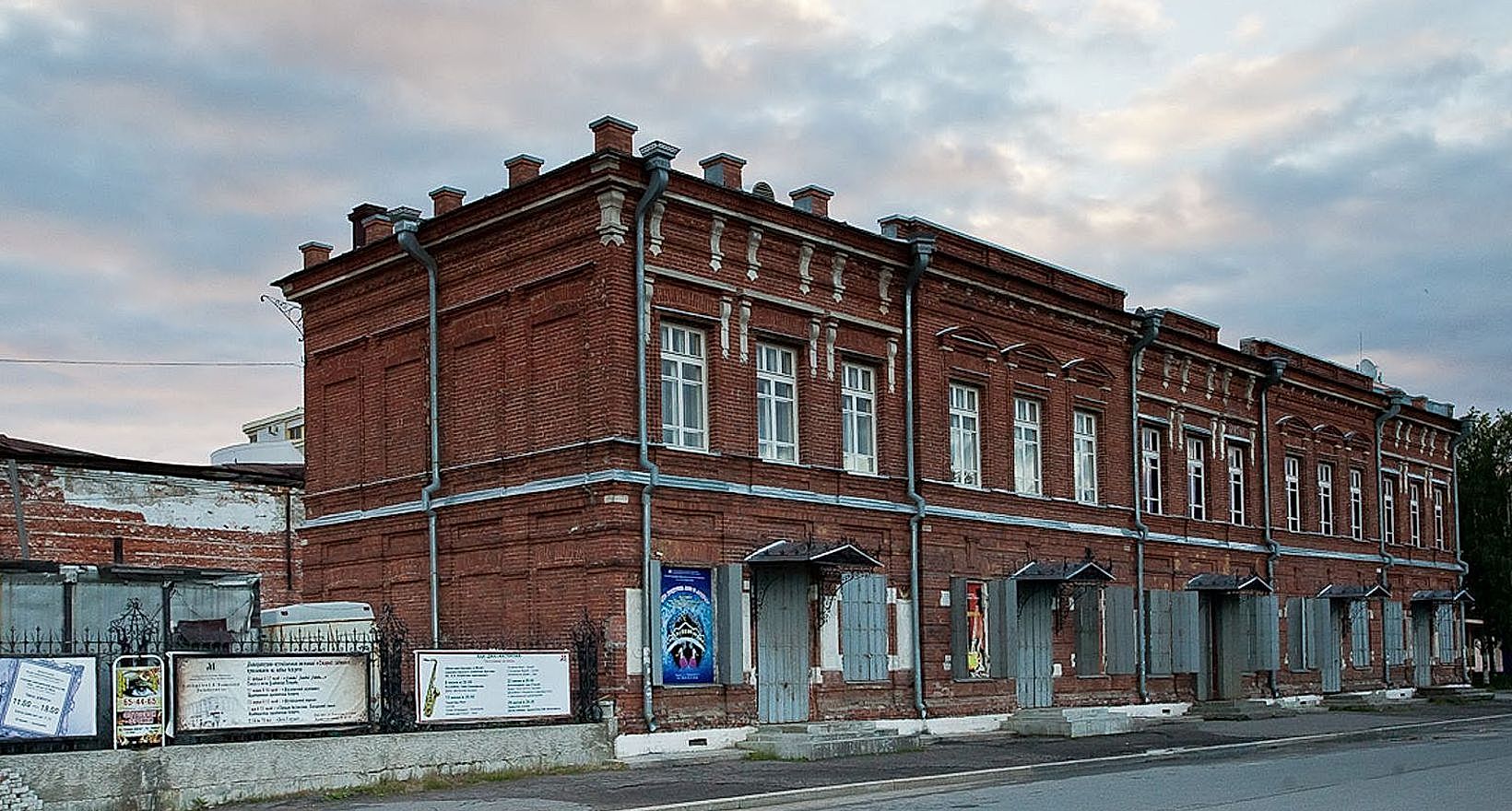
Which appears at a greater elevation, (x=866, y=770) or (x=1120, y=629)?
(x=1120, y=629)

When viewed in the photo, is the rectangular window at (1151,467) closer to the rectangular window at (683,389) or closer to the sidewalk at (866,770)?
the sidewalk at (866,770)

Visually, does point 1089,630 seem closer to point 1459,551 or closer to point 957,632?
point 957,632

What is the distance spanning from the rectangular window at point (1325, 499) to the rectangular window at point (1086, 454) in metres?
11.2

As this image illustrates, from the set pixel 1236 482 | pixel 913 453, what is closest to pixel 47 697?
pixel 913 453

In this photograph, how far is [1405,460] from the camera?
149 ft

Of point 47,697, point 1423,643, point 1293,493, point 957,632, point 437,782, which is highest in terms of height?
point 1293,493

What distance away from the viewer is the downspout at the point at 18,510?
2792 cm

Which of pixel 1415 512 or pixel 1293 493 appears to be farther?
pixel 1415 512

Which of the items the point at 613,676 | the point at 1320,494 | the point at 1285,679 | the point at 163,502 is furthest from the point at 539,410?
the point at 1320,494

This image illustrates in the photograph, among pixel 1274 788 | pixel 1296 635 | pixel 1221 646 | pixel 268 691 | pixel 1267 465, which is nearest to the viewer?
pixel 268 691

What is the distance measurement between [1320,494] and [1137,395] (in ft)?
33.1

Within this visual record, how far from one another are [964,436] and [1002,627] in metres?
3.39

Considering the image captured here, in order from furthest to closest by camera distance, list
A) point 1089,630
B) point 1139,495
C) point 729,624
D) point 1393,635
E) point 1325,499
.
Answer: point 1393,635 → point 1325,499 → point 1139,495 → point 1089,630 → point 729,624

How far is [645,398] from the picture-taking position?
22297 millimetres
